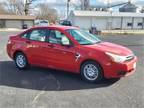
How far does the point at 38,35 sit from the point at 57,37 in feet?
2.72

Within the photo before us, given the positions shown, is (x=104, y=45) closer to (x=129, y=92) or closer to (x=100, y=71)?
(x=100, y=71)

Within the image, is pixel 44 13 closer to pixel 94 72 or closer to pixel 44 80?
pixel 44 80

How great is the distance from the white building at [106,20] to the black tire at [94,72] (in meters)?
50.3

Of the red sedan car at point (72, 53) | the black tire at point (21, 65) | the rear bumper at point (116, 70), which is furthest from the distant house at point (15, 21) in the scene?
the rear bumper at point (116, 70)

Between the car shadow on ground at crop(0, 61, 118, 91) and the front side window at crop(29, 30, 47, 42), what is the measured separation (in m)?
1.06

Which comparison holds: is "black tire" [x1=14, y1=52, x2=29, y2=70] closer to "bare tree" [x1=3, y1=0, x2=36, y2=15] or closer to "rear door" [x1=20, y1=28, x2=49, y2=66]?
"rear door" [x1=20, y1=28, x2=49, y2=66]

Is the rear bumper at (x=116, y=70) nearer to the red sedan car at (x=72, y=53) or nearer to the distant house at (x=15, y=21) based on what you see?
the red sedan car at (x=72, y=53)

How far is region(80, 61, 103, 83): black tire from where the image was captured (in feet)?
25.3

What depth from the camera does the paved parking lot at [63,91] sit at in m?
5.98

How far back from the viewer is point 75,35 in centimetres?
848

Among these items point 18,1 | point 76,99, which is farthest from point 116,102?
point 18,1

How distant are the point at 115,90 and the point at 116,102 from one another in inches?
40.0

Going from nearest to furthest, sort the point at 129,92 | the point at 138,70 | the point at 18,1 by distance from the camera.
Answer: the point at 129,92 → the point at 138,70 → the point at 18,1

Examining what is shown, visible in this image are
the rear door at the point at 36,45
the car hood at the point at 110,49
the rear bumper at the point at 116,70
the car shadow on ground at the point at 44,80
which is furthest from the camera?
the rear door at the point at 36,45
